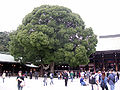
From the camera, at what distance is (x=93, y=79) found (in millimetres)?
8281

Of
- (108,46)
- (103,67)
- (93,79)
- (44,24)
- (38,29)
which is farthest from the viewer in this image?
(108,46)

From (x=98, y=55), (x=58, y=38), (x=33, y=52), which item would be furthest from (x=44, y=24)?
(x=98, y=55)

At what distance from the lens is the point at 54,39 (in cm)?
2319

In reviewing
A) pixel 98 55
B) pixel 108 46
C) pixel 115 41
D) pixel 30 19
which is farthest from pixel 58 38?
pixel 115 41

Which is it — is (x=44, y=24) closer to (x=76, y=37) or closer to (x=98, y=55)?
(x=76, y=37)

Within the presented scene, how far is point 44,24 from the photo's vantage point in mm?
24422

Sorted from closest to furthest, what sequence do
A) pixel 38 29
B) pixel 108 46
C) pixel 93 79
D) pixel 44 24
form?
1. pixel 93 79
2. pixel 38 29
3. pixel 44 24
4. pixel 108 46

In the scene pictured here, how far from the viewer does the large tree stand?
2231cm

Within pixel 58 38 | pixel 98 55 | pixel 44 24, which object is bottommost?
pixel 98 55

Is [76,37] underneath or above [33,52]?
above

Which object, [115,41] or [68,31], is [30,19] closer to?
[68,31]

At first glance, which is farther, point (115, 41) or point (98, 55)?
point (115, 41)

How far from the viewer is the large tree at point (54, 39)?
2231cm

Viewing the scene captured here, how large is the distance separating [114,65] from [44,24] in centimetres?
1840
